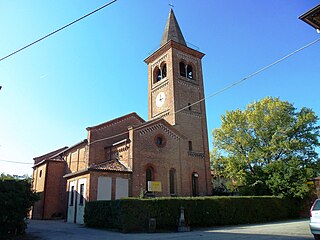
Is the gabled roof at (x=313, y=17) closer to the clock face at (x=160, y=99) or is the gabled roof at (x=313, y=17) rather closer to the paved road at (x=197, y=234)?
the paved road at (x=197, y=234)

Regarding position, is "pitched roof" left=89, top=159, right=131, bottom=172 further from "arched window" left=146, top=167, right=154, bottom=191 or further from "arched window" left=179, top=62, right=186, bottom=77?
"arched window" left=179, top=62, right=186, bottom=77

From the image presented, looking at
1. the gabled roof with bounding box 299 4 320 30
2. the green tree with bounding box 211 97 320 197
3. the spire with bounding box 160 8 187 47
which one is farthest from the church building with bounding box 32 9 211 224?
the gabled roof with bounding box 299 4 320 30

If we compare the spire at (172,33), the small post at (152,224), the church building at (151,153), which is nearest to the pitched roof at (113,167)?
the church building at (151,153)

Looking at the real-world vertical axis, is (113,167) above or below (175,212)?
above

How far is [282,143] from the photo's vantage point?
82.5ft

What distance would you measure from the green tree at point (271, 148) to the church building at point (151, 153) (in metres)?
3.07

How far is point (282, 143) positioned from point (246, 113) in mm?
5010

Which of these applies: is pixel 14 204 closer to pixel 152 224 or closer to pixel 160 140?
pixel 152 224

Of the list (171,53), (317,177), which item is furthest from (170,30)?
(317,177)

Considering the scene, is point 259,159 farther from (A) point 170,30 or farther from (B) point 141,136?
(A) point 170,30

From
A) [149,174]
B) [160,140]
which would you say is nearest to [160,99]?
[160,140]

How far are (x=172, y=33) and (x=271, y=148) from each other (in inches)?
652

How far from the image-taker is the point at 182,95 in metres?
28.8

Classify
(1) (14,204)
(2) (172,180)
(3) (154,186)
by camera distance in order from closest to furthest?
1. (1) (14,204)
2. (3) (154,186)
3. (2) (172,180)
